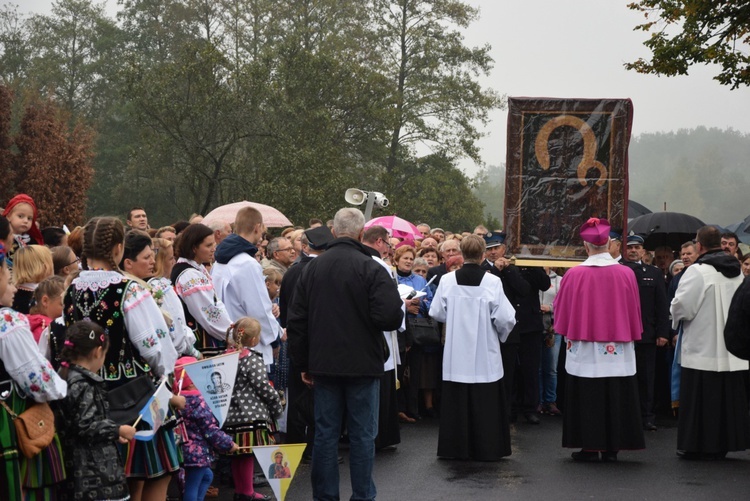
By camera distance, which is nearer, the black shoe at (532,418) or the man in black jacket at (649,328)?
the man in black jacket at (649,328)

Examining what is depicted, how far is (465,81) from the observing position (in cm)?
4831

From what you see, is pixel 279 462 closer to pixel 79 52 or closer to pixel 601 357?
pixel 601 357

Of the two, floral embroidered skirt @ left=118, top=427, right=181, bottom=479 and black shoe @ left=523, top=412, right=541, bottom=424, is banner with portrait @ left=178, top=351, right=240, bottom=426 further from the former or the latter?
black shoe @ left=523, top=412, right=541, bottom=424

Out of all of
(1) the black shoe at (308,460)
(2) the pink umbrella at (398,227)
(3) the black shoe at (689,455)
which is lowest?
(1) the black shoe at (308,460)

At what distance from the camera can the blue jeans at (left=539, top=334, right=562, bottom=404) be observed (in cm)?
1341

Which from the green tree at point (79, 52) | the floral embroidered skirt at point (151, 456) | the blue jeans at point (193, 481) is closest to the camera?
the floral embroidered skirt at point (151, 456)

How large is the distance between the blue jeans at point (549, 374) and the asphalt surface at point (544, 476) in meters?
2.13

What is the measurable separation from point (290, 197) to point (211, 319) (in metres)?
28.9

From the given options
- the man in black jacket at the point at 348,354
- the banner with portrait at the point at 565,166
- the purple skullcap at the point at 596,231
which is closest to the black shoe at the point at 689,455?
the purple skullcap at the point at 596,231

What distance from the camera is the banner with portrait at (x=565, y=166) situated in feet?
37.9

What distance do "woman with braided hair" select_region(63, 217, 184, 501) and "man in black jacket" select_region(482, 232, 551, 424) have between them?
6.33m

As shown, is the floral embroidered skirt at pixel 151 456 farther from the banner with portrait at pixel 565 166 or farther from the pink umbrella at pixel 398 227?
the pink umbrella at pixel 398 227

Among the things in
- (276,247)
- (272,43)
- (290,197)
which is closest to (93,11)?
(272,43)

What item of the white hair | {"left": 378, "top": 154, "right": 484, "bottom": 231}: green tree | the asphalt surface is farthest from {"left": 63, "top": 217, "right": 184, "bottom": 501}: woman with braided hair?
{"left": 378, "top": 154, "right": 484, "bottom": 231}: green tree
